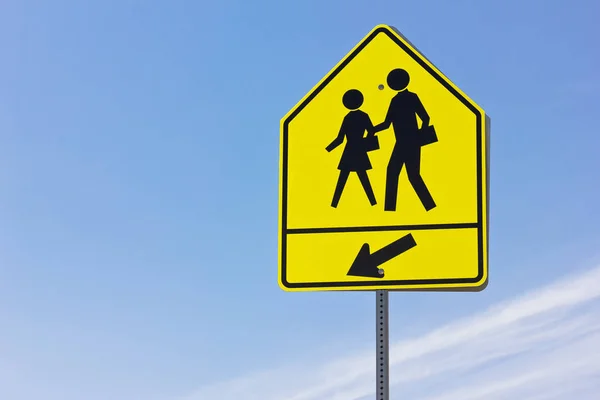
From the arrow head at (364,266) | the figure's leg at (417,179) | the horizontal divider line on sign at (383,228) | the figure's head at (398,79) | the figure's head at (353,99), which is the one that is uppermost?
the figure's head at (398,79)

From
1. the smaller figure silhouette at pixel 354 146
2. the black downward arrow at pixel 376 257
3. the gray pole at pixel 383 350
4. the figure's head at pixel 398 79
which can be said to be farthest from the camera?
the figure's head at pixel 398 79

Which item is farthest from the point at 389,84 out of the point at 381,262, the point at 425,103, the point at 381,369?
the point at 381,369

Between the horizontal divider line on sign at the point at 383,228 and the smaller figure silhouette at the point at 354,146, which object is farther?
the smaller figure silhouette at the point at 354,146

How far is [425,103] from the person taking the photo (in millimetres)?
4867

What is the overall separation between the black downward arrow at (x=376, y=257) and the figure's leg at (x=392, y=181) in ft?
0.58

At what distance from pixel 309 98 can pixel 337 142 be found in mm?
304

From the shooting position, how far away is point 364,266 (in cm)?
474

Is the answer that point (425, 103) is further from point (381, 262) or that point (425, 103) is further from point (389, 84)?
point (381, 262)

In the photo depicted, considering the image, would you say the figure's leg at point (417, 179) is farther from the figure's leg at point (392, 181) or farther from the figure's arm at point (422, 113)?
the figure's arm at point (422, 113)

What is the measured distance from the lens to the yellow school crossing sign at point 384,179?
467 centimetres

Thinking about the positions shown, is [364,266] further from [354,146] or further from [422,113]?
[422,113]

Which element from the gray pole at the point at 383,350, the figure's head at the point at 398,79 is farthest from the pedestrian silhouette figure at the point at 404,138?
the gray pole at the point at 383,350

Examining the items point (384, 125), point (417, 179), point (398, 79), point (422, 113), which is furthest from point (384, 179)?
point (398, 79)

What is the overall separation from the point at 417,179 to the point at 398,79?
22.1 inches
